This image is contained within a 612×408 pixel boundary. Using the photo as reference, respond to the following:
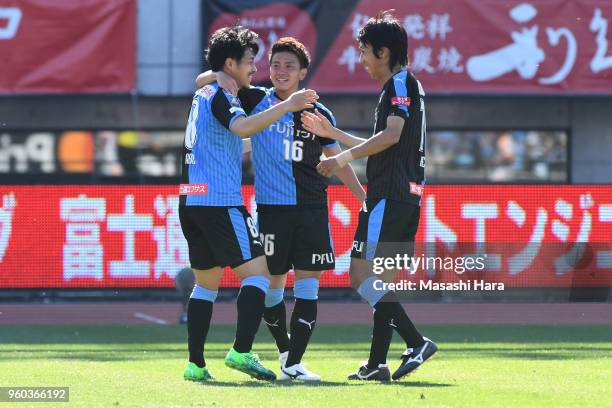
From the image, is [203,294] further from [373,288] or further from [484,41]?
[484,41]

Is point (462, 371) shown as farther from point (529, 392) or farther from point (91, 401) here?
point (91, 401)

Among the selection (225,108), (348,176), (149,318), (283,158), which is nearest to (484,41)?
(149,318)

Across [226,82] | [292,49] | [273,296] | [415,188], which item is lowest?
[273,296]

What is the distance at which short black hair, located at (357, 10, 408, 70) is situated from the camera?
8641mm

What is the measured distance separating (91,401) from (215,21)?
49.8 feet

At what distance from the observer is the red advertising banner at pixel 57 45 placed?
2161cm

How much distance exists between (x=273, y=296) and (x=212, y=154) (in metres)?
1.13

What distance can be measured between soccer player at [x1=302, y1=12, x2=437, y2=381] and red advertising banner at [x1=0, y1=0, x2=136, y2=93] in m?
A: 13.6

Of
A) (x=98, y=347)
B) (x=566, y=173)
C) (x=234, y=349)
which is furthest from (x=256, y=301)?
(x=566, y=173)

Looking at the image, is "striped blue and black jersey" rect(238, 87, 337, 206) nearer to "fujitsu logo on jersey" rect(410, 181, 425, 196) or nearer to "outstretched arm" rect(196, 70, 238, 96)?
"outstretched arm" rect(196, 70, 238, 96)

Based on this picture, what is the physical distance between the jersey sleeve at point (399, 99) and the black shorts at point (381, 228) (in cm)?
55

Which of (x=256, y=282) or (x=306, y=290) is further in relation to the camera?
(x=306, y=290)

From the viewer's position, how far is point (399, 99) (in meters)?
8.48

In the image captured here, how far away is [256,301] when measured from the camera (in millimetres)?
8359
